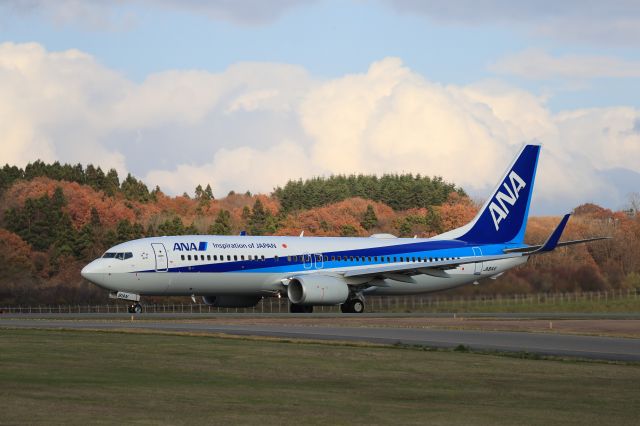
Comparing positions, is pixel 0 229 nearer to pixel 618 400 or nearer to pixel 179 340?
pixel 179 340

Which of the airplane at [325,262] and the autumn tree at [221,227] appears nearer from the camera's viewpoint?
the airplane at [325,262]

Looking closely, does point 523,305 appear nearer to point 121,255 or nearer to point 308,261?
point 308,261

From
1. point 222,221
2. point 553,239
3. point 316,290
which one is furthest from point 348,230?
point 316,290

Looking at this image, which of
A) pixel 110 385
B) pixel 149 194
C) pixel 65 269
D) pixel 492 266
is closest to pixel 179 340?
pixel 110 385

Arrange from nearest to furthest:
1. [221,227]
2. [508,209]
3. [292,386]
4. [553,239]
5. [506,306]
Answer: [292,386] < [553,239] < [506,306] < [508,209] < [221,227]

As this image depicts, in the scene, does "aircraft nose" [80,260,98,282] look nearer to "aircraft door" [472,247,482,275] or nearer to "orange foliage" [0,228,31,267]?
"aircraft door" [472,247,482,275]

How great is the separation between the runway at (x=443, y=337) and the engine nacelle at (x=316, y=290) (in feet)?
42.7

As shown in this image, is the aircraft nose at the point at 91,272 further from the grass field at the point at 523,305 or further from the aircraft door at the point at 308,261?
the grass field at the point at 523,305

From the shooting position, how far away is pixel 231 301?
193ft

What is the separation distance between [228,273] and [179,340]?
76.7 feet

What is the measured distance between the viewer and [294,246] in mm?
56938

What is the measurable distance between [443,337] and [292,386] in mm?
14976

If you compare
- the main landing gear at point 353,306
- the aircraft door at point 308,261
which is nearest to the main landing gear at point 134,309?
the aircraft door at point 308,261

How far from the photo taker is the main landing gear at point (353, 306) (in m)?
58.2
